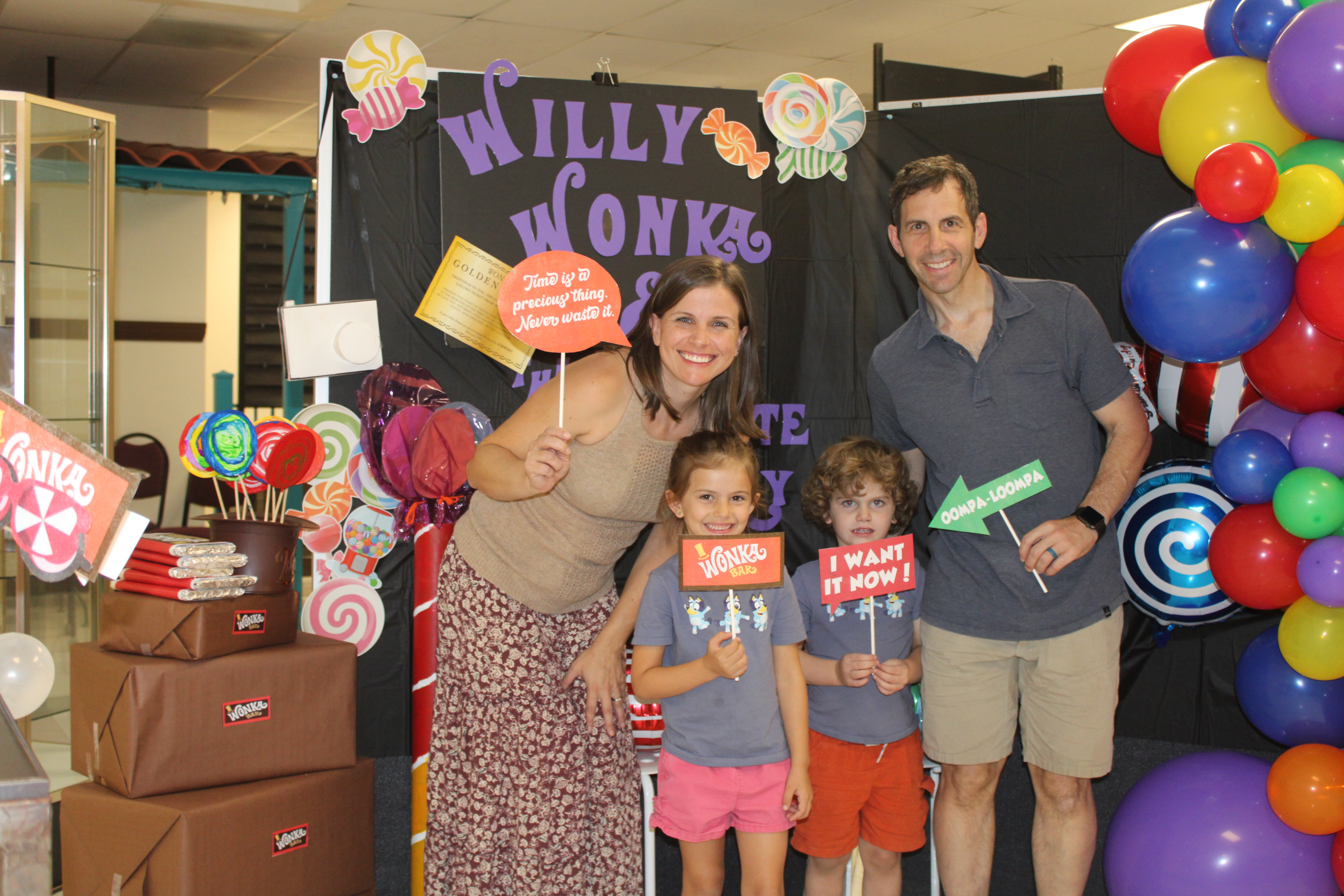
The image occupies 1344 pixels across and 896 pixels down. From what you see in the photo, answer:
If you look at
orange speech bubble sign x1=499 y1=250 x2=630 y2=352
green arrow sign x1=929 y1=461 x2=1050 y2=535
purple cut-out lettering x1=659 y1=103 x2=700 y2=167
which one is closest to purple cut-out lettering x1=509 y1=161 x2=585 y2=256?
purple cut-out lettering x1=659 y1=103 x2=700 y2=167

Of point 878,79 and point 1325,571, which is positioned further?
point 878,79

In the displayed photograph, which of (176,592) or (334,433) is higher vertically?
(334,433)

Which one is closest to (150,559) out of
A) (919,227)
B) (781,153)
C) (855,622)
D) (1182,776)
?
(855,622)

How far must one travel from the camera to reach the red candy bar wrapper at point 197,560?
2164mm

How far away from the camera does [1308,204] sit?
1903 mm

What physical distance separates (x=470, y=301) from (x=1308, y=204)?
73.7 inches

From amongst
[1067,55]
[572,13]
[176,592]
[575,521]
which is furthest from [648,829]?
[1067,55]

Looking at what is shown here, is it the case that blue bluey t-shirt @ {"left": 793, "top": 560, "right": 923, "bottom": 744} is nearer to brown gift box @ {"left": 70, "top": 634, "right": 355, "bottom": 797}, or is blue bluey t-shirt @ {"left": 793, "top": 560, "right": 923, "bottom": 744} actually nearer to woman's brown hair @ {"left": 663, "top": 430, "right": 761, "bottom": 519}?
woman's brown hair @ {"left": 663, "top": 430, "right": 761, "bottom": 519}

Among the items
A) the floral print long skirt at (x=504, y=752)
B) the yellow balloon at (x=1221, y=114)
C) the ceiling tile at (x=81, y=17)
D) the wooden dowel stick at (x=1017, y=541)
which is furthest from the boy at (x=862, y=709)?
the ceiling tile at (x=81, y=17)

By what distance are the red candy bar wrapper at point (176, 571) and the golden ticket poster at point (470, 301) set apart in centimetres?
87

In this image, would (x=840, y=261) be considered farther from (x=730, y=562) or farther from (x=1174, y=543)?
(x=730, y=562)

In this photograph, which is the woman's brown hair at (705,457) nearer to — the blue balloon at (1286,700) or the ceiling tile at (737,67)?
the blue balloon at (1286,700)

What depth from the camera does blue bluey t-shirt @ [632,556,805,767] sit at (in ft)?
6.53

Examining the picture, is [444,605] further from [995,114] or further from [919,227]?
[995,114]
